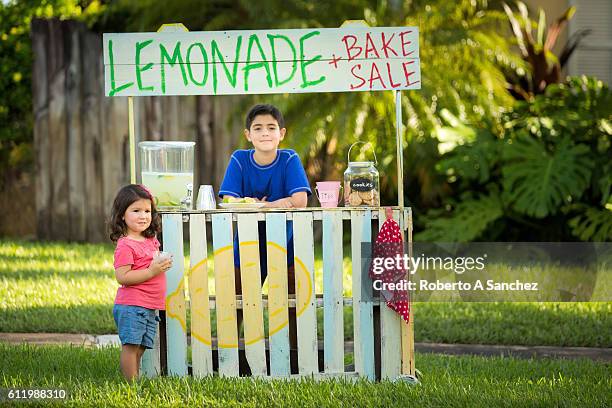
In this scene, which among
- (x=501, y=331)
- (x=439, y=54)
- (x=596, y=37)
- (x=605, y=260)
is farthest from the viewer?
(x=596, y=37)

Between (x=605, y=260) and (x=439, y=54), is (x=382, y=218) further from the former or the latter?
(x=439, y=54)

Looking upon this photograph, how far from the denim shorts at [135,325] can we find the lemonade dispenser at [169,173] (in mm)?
541

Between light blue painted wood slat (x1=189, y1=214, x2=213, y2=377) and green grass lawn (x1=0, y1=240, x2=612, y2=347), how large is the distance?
150 centimetres

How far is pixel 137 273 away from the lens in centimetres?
469

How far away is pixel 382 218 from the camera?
4.83 m

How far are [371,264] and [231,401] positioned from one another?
1.00 metres

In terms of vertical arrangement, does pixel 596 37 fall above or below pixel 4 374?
above

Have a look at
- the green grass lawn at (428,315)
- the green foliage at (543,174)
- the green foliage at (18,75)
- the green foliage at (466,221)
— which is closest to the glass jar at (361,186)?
the green grass lawn at (428,315)

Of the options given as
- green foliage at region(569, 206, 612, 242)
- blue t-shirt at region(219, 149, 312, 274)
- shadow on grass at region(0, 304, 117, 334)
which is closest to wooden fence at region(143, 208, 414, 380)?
blue t-shirt at region(219, 149, 312, 274)

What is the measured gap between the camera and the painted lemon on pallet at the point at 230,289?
487cm

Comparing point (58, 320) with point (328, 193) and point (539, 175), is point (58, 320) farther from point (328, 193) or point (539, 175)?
point (539, 175)

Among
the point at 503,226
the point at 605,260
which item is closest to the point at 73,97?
the point at 503,226

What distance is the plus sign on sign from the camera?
4.92 metres

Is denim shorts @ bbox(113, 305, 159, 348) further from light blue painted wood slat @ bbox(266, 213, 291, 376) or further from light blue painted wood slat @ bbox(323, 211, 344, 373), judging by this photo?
light blue painted wood slat @ bbox(323, 211, 344, 373)
